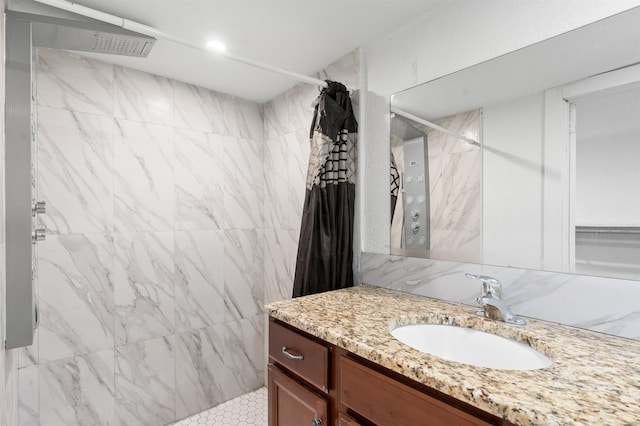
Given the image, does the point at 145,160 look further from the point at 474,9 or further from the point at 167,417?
the point at 474,9

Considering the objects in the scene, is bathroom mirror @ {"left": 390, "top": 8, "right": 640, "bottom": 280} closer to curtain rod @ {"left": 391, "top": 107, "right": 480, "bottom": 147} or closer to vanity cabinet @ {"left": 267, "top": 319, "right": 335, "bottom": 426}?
curtain rod @ {"left": 391, "top": 107, "right": 480, "bottom": 147}

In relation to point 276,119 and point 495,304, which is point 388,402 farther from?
point 276,119

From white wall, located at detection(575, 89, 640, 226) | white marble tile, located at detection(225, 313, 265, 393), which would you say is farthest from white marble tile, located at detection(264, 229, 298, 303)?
white wall, located at detection(575, 89, 640, 226)

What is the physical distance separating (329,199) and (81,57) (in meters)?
1.65

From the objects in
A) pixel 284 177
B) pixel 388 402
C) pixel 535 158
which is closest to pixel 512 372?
pixel 388 402

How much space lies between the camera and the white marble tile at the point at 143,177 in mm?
1952

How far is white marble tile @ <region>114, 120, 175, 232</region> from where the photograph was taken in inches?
76.9

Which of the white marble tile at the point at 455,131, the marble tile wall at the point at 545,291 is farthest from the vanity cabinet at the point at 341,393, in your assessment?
the white marble tile at the point at 455,131

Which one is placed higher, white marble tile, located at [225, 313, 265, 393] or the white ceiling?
the white ceiling

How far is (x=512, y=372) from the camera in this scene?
0.76m

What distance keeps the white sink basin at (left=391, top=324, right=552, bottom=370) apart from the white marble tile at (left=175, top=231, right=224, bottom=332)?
1562 mm

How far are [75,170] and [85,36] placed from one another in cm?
73

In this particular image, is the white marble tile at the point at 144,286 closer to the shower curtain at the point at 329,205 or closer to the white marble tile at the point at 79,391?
the white marble tile at the point at 79,391

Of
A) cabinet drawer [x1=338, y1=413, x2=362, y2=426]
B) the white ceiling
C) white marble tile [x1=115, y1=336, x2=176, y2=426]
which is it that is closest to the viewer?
cabinet drawer [x1=338, y1=413, x2=362, y2=426]
